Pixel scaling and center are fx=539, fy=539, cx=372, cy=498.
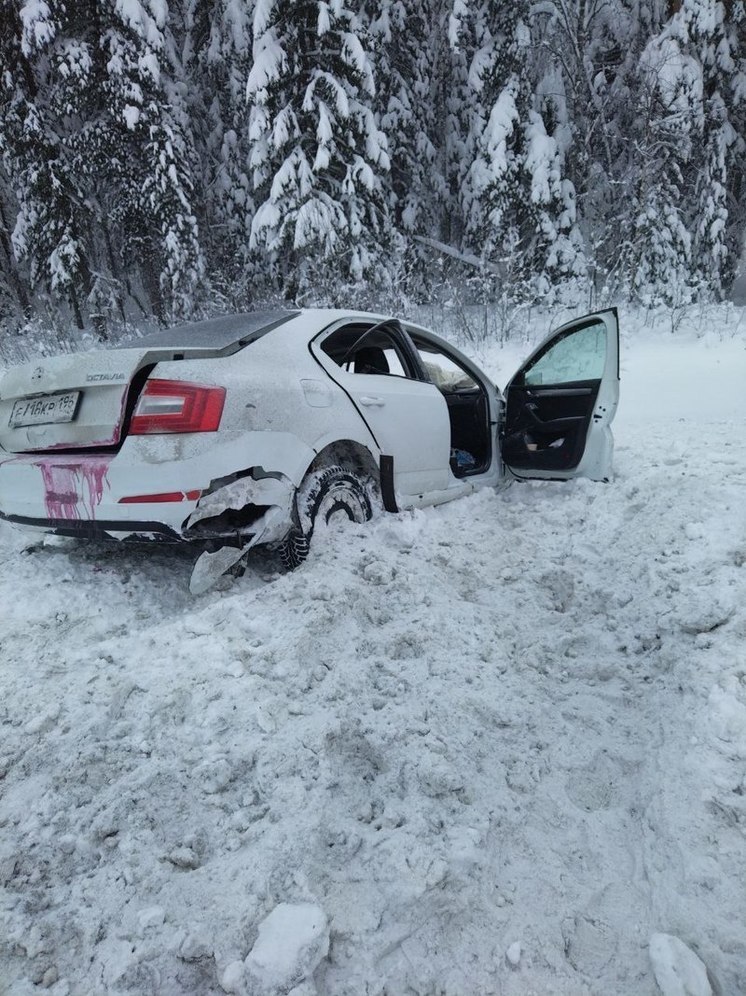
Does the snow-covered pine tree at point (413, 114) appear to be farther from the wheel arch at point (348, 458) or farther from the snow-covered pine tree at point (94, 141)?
the wheel arch at point (348, 458)

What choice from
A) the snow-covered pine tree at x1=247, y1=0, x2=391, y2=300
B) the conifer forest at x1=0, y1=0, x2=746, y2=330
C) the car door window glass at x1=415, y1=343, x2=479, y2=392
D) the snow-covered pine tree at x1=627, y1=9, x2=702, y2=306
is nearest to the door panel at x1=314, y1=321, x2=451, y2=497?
the car door window glass at x1=415, y1=343, x2=479, y2=392

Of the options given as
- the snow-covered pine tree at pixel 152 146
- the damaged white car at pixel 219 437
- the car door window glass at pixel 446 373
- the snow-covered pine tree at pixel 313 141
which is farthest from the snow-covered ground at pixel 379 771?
A: the snow-covered pine tree at pixel 152 146

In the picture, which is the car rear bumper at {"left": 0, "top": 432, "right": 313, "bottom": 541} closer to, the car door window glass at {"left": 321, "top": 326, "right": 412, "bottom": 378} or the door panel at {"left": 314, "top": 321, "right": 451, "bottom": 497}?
the door panel at {"left": 314, "top": 321, "right": 451, "bottom": 497}

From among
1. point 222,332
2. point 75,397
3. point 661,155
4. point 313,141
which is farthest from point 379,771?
point 661,155

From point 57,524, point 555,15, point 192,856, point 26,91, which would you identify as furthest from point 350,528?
point 26,91

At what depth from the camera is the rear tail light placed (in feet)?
8.54

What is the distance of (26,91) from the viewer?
46.6 ft

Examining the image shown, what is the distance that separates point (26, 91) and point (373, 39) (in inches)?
375

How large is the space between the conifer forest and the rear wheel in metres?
8.24

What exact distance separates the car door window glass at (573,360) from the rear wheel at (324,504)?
212 cm

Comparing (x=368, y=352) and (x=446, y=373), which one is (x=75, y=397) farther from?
(x=446, y=373)

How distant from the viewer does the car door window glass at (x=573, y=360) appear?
442 centimetres

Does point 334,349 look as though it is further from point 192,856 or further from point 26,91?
point 26,91

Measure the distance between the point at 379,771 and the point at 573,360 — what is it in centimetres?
384
